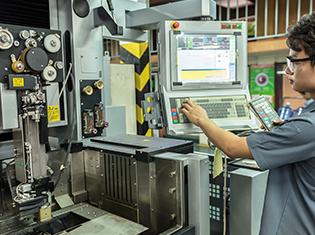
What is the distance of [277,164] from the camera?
1103 millimetres

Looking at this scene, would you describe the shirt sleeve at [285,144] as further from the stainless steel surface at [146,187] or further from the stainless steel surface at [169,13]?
the stainless steel surface at [169,13]

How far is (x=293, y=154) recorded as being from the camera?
106cm

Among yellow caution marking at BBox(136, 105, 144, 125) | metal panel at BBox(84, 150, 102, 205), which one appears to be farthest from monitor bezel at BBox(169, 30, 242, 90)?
yellow caution marking at BBox(136, 105, 144, 125)

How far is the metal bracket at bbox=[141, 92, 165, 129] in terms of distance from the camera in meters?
1.79

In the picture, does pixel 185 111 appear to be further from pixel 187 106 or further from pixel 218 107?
pixel 218 107

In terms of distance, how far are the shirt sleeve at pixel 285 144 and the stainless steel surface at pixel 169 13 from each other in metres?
1.01

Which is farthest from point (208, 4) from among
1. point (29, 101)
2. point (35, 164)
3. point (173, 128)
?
point (35, 164)

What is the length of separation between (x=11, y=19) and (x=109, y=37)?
583 mm

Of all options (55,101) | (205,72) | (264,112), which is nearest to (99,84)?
(55,101)

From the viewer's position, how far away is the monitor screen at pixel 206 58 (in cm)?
181

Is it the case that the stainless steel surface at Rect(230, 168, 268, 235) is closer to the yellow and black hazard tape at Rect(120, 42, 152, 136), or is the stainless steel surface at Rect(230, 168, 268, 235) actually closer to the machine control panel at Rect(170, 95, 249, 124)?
the machine control panel at Rect(170, 95, 249, 124)

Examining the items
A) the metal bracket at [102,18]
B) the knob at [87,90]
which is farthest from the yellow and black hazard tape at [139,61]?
the knob at [87,90]

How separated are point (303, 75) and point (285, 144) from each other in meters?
0.26

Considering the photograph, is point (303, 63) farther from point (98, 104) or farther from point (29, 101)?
point (98, 104)
